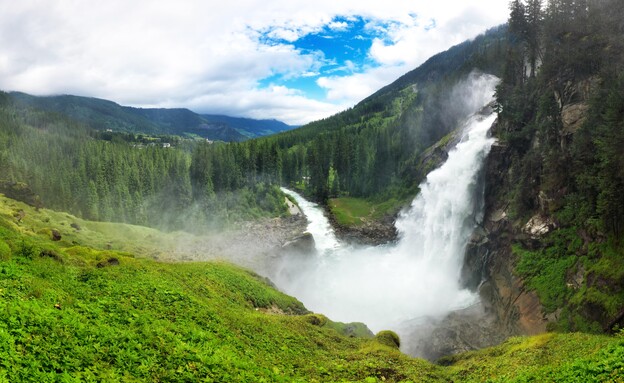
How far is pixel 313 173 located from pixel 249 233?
3995cm

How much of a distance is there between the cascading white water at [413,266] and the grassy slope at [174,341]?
70.5ft

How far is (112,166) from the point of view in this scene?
362ft

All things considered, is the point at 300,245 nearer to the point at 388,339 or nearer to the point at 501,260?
the point at 501,260

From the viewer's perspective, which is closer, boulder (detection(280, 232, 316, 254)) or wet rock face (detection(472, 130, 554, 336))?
wet rock face (detection(472, 130, 554, 336))

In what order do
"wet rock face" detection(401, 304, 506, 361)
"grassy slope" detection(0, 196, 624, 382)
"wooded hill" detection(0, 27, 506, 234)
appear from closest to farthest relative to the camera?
1. "grassy slope" detection(0, 196, 624, 382)
2. "wet rock face" detection(401, 304, 506, 361)
3. "wooded hill" detection(0, 27, 506, 234)

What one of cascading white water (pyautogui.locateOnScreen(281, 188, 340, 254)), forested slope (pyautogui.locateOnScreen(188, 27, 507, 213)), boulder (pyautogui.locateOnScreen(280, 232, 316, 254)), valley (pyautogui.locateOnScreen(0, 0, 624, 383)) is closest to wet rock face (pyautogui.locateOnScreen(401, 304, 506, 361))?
valley (pyautogui.locateOnScreen(0, 0, 624, 383))

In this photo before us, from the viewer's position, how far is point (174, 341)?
1576 cm

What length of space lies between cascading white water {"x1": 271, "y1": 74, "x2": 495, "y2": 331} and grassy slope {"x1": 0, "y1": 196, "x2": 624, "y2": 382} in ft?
70.5

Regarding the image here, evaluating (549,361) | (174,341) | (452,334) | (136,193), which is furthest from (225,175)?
(549,361)

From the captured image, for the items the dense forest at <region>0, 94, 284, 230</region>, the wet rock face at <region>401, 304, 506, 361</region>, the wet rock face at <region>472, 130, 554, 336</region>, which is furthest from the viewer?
the dense forest at <region>0, 94, 284, 230</region>

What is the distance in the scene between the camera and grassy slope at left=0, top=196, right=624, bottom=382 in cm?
1193

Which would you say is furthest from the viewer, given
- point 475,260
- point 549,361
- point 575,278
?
point 475,260

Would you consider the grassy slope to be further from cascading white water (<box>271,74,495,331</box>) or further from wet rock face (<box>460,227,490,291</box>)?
wet rock face (<box>460,227,490,291</box>)

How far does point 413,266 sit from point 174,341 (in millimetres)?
58406
